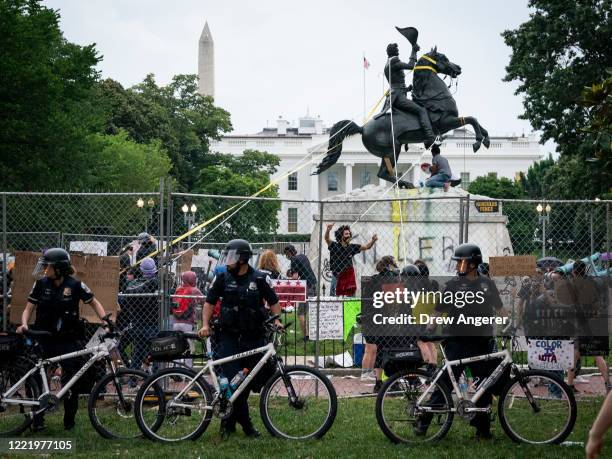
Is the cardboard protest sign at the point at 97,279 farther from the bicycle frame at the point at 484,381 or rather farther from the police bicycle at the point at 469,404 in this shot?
the bicycle frame at the point at 484,381

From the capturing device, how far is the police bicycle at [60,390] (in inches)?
369

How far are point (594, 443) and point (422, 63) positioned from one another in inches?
745

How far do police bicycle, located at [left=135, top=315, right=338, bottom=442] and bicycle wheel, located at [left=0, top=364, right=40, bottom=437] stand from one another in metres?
1.19

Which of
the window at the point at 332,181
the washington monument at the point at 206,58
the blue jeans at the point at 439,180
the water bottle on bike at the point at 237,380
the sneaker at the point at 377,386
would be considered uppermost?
the washington monument at the point at 206,58

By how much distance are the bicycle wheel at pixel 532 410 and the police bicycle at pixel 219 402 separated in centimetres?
159

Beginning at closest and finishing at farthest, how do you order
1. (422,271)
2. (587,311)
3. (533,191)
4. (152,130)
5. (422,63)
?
(587,311) < (422,271) < (422,63) < (152,130) < (533,191)

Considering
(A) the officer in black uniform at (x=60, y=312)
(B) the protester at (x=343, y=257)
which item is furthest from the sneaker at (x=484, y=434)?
(B) the protester at (x=343, y=257)

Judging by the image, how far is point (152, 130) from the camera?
6806cm

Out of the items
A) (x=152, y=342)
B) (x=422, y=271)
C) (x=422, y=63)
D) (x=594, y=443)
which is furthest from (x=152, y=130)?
(x=594, y=443)

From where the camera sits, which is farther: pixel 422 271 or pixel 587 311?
pixel 422 271

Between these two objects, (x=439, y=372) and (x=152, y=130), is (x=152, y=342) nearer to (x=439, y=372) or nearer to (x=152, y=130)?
(x=439, y=372)

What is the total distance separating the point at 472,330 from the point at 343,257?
197 inches

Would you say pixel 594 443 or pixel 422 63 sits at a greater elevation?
pixel 422 63

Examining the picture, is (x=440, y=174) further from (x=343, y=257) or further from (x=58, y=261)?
(x=58, y=261)
